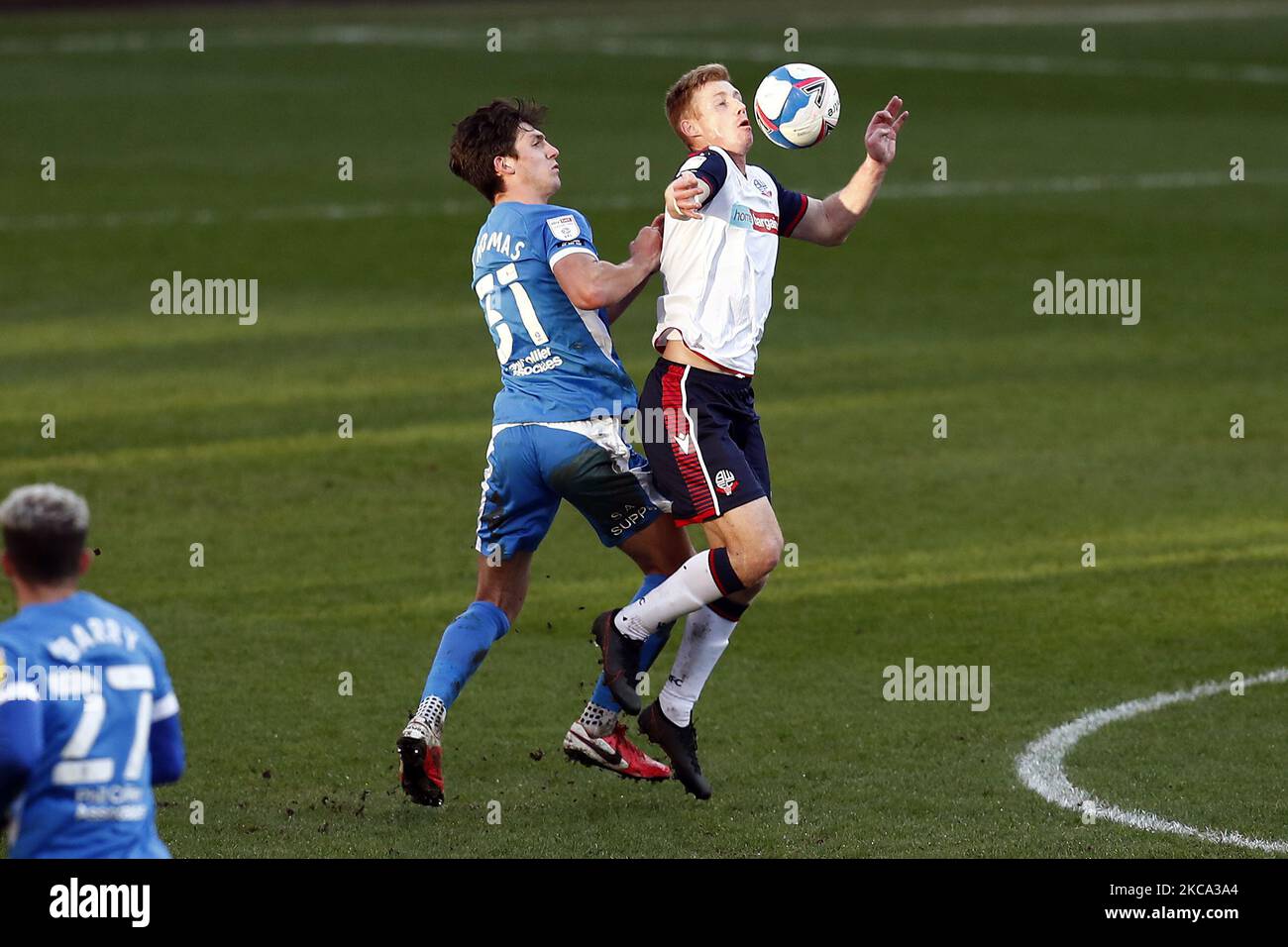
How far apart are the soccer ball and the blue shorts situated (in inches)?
53.9

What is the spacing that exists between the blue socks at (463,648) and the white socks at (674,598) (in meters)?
0.22

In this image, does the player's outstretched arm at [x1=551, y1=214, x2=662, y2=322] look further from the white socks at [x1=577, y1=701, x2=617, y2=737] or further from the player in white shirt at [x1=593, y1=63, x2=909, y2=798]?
the white socks at [x1=577, y1=701, x2=617, y2=737]

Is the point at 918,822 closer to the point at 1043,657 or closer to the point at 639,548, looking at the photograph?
the point at 639,548

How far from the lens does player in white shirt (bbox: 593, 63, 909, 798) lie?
7.44 metres

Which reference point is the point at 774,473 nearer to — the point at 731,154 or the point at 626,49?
the point at 731,154

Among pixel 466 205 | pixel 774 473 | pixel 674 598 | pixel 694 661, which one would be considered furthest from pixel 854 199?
pixel 466 205

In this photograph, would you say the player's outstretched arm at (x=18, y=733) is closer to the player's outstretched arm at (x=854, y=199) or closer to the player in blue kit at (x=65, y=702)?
the player in blue kit at (x=65, y=702)

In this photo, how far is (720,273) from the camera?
24.7 ft

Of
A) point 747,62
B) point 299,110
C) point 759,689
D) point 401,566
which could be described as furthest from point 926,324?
point 747,62

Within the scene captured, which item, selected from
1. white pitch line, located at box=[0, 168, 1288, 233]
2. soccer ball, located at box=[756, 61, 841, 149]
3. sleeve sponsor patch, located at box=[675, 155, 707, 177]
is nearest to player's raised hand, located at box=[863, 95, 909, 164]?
soccer ball, located at box=[756, 61, 841, 149]

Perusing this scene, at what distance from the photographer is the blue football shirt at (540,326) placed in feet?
24.8

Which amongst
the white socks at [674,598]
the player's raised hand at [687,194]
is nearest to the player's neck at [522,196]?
the player's raised hand at [687,194]

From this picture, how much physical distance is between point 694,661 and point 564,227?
64.4 inches

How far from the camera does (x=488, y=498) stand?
7723 millimetres
